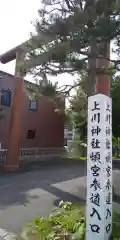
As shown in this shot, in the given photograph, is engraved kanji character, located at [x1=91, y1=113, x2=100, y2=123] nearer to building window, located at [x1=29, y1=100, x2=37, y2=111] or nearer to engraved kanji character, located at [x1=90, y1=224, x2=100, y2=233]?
engraved kanji character, located at [x1=90, y1=224, x2=100, y2=233]

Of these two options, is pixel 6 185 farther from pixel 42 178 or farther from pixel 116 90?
pixel 116 90

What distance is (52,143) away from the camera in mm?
18141

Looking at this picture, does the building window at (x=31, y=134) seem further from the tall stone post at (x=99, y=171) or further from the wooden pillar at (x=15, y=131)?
the tall stone post at (x=99, y=171)

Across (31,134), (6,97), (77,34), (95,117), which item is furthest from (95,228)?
(31,134)

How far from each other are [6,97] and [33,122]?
2.65m

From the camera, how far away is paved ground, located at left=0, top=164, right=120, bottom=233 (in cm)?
494

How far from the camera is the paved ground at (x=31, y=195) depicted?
4.94m

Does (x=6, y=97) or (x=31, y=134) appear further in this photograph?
(x=31, y=134)

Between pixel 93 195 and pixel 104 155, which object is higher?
pixel 104 155

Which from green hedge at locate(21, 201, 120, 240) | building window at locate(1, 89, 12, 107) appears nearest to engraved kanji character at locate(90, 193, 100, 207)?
green hedge at locate(21, 201, 120, 240)

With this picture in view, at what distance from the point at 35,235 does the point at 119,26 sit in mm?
3338

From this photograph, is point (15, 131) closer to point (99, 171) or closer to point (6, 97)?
point (6, 97)

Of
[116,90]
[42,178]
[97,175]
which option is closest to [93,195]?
[97,175]

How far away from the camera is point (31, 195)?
21.6 feet
